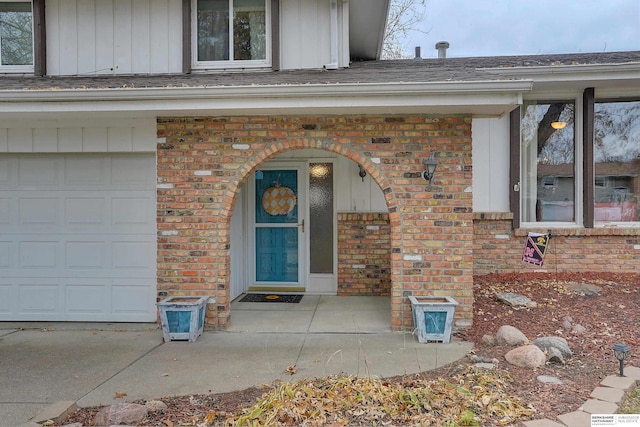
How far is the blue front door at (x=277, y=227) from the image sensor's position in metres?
7.01

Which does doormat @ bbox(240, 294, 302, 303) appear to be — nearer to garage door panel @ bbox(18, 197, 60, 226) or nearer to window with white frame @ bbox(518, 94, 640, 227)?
garage door panel @ bbox(18, 197, 60, 226)

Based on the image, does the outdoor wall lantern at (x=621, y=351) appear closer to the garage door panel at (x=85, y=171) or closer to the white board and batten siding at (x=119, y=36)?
the garage door panel at (x=85, y=171)

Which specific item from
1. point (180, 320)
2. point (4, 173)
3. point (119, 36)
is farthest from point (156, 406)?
point (119, 36)

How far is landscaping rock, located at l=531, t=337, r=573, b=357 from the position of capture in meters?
3.91

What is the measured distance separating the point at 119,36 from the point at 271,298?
4.41 metres

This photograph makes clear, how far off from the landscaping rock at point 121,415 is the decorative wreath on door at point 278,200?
14.2 ft

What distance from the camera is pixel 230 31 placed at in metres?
5.75

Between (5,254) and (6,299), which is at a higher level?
(5,254)

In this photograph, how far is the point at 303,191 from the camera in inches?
274

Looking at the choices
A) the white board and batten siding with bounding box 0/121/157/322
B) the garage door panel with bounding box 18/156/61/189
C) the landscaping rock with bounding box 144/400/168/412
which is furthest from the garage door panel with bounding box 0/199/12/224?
the landscaping rock with bounding box 144/400/168/412

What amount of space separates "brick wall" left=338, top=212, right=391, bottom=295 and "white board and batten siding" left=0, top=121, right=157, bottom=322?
116 inches

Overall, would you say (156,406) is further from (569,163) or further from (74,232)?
(569,163)

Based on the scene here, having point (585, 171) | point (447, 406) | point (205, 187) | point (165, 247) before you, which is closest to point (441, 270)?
point (447, 406)

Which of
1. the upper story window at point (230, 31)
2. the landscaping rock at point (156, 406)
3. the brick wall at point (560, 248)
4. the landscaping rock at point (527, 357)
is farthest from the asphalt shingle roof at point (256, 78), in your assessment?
the landscaping rock at point (156, 406)
